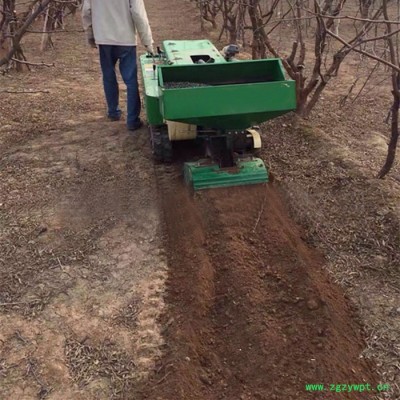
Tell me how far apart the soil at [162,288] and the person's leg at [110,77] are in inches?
38.5

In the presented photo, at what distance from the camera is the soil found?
8.97 ft

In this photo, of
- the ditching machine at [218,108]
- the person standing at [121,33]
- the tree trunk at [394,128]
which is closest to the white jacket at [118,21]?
the person standing at [121,33]

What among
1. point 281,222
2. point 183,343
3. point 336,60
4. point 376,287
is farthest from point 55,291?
point 336,60

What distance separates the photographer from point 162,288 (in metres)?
3.38

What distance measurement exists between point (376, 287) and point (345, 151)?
6.85 ft

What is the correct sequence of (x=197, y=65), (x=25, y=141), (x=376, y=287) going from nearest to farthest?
(x=376, y=287) → (x=197, y=65) → (x=25, y=141)

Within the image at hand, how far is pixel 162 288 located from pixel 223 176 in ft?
4.31

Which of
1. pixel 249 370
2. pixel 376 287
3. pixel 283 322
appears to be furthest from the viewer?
pixel 376 287

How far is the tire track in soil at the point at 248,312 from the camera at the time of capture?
2.69m

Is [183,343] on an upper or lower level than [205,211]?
lower

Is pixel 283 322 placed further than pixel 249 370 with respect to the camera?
Yes

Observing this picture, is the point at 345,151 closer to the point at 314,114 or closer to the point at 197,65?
the point at 314,114

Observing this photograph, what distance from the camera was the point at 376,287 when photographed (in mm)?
3260

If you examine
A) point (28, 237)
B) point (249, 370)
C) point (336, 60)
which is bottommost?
point (249, 370)
